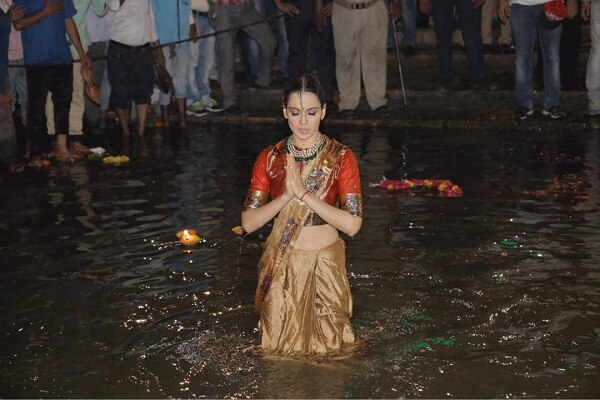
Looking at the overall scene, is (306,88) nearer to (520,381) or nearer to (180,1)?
(520,381)

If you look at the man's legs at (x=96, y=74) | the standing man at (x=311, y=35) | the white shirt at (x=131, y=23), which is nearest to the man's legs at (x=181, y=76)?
the man's legs at (x=96, y=74)

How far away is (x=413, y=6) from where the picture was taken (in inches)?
685

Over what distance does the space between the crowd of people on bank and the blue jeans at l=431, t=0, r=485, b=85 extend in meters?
0.02

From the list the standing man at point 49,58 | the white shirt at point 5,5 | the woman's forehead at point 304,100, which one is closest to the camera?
the woman's forehead at point 304,100

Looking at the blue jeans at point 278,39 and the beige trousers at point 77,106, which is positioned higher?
the blue jeans at point 278,39

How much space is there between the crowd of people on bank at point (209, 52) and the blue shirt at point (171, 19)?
15mm

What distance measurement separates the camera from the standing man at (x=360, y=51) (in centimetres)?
1547

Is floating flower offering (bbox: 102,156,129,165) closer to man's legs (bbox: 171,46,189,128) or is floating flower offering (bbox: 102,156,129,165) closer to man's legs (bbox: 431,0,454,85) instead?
man's legs (bbox: 171,46,189,128)

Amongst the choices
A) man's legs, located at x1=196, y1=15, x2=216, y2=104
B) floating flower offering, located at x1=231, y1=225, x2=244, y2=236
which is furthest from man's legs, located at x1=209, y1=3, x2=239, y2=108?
floating flower offering, located at x1=231, y1=225, x2=244, y2=236

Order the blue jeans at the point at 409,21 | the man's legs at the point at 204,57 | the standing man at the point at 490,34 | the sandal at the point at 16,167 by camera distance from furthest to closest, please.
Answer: the standing man at the point at 490,34 < the blue jeans at the point at 409,21 < the man's legs at the point at 204,57 < the sandal at the point at 16,167

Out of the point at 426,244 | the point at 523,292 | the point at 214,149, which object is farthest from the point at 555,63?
the point at 523,292

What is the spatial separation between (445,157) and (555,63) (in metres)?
2.65

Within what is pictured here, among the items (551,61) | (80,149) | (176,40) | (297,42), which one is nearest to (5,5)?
(80,149)

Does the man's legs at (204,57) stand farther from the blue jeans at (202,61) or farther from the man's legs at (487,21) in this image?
the man's legs at (487,21)
